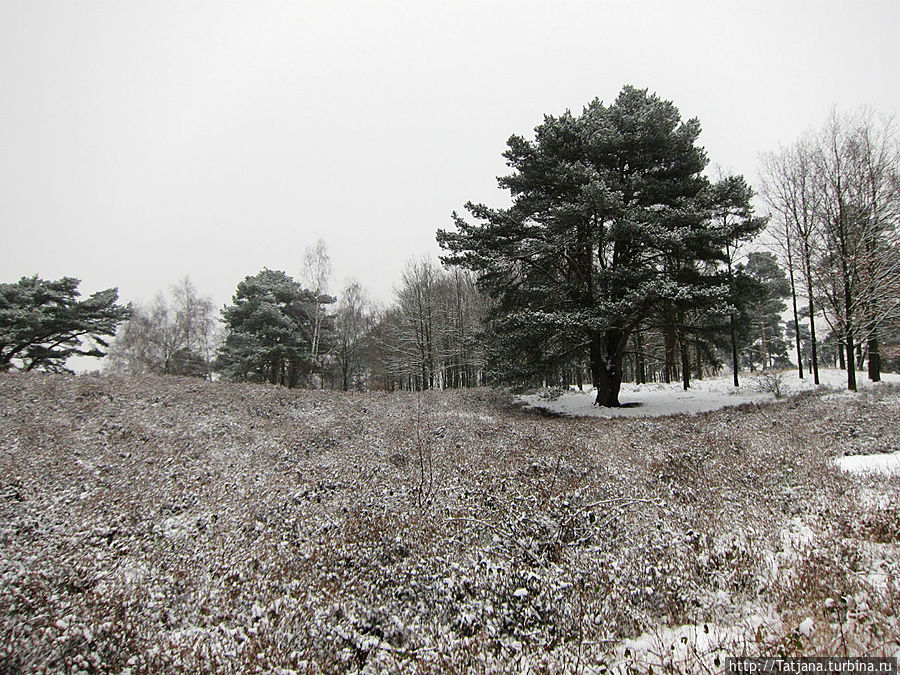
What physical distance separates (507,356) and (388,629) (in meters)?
14.2

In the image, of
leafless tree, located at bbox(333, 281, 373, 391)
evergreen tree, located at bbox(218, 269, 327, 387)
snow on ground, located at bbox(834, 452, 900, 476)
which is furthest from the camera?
leafless tree, located at bbox(333, 281, 373, 391)

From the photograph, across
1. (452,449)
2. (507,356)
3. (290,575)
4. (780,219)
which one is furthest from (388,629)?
(780,219)

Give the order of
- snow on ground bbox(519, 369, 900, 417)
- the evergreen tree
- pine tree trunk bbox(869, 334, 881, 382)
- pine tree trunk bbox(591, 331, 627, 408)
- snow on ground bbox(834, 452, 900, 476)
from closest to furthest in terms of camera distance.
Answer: snow on ground bbox(834, 452, 900, 476), snow on ground bbox(519, 369, 900, 417), pine tree trunk bbox(591, 331, 627, 408), pine tree trunk bbox(869, 334, 881, 382), the evergreen tree

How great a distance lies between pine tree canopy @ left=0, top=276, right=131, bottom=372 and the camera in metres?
21.2

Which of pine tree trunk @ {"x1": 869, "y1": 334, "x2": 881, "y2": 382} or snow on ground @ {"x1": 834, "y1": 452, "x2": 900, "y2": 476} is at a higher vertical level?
pine tree trunk @ {"x1": 869, "y1": 334, "x2": 881, "y2": 382}

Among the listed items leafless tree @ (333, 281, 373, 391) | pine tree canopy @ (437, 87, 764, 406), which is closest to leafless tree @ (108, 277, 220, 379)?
leafless tree @ (333, 281, 373, 391)

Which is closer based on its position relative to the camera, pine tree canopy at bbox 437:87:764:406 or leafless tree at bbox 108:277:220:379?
pine tree canopy at bbox 437:87:764:406

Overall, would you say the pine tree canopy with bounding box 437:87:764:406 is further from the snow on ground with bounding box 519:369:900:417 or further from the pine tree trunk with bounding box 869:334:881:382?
the pine tree trunk with bounding box 869:334:881:382

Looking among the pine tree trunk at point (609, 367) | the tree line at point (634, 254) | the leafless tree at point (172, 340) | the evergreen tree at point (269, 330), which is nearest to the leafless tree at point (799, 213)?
the tree line at point (634, 254)

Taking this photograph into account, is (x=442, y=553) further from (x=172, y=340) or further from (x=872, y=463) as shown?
(x=172, y=340)

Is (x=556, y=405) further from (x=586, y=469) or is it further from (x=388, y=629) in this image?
(x=388, y=629)

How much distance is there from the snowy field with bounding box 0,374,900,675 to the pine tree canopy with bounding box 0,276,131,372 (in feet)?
57.5

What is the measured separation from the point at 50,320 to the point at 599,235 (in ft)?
93.8

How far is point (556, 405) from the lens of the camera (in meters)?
19.8
